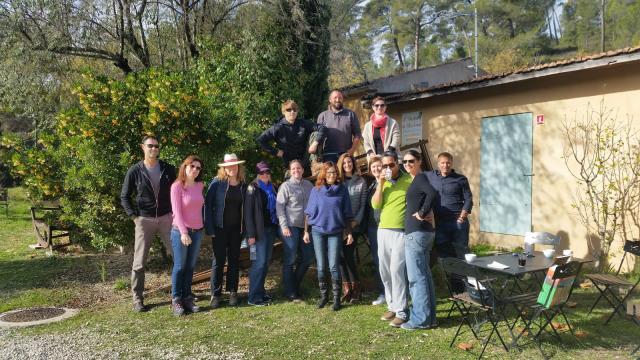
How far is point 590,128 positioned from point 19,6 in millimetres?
9823

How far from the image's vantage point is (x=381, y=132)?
7031 millimetres

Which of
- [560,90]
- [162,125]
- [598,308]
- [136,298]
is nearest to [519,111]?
[560,90]

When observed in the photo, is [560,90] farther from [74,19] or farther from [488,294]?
[74,19]

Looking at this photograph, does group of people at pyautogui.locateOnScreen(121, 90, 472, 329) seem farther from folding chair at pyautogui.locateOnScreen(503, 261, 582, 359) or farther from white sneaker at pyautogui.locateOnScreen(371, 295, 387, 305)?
folding chair at pyautogui.locateOnScreen(503, 261, 582, 359)

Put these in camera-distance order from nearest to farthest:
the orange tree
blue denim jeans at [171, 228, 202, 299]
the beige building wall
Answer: blue denim jeans at [171, 228, 202, 299], the orange tree, the beige building wall

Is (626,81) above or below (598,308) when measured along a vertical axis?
above

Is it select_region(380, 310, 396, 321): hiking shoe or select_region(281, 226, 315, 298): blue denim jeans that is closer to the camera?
select_region(380, 310, 396, 321): hiking shoe

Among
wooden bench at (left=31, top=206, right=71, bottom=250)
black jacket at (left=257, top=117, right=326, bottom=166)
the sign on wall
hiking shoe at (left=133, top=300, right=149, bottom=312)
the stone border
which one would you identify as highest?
the sign on wall

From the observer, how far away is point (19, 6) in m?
9.26

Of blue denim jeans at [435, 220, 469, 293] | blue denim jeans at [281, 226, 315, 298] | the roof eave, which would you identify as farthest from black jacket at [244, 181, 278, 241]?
the roof eave

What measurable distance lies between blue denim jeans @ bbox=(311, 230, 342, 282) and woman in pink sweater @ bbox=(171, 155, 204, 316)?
1.41 meters

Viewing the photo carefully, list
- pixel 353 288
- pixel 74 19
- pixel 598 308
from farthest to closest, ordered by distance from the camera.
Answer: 1. pixel 74 19
2. pixel 353 288
3. pixel 598 308

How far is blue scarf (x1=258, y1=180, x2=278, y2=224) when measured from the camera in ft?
21.3

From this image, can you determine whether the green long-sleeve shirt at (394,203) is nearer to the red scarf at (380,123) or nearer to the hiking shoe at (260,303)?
the red scarf at (380,123)
